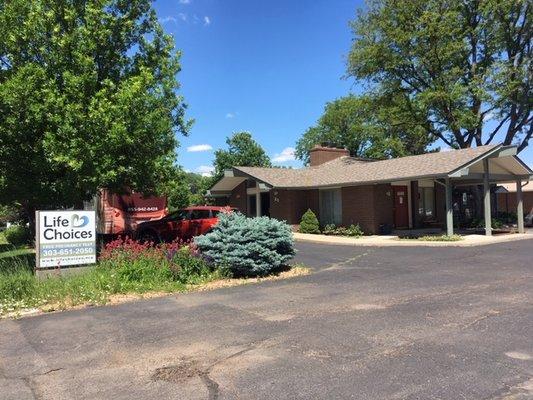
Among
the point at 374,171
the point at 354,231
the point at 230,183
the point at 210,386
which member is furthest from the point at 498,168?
the point at 210,386

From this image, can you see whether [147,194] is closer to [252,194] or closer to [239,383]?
[239,383]

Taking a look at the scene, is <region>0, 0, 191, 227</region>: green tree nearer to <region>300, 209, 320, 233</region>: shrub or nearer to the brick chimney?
<region>300, 209, 320, 233</region>: shrub

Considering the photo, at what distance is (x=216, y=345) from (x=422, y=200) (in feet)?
75.0

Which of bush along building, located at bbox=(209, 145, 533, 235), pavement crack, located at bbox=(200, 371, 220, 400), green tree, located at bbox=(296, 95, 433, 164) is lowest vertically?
pavement crack, located at bbox=(200, 371, 220, 400)

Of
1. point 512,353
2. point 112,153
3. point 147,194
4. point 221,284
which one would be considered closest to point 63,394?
point 512,353

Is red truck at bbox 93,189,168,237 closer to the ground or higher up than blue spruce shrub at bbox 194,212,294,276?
higher up

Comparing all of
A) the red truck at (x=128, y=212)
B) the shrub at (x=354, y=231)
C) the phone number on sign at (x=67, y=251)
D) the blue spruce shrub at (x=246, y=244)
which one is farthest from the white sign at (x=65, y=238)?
the shrub at (x=354, y=231)

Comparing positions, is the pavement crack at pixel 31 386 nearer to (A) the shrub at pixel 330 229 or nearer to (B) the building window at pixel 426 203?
(A) the shrub at pixel 330 229

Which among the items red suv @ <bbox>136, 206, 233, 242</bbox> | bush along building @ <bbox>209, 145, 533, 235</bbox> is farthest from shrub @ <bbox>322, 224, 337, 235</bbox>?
red suv @ <bbox>136, 206, 233, 242</bbox>

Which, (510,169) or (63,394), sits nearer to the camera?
(63,394)

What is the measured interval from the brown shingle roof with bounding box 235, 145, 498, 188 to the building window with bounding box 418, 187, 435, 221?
2050 millimetres

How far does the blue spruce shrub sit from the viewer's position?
12.0 m

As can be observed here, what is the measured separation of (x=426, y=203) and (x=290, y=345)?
23011mm

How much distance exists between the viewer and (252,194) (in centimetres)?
3120
